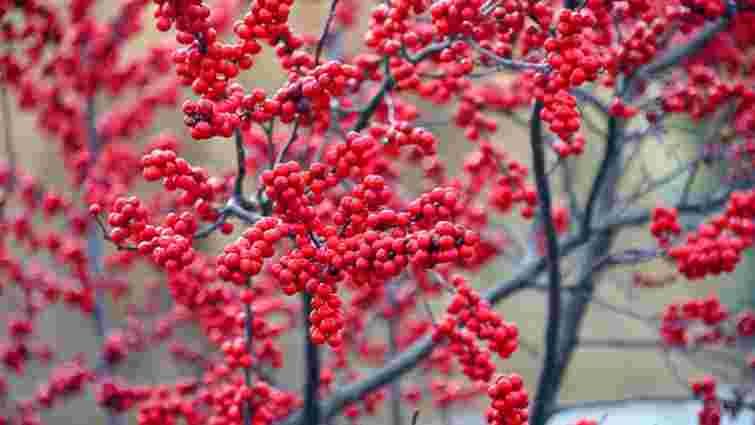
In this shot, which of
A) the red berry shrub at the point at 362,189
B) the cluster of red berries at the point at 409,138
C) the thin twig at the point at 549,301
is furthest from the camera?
the thin twig at the point at 549,301

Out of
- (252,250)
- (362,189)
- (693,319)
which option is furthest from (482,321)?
(693,319)

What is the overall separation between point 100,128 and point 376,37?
3027 millimetres

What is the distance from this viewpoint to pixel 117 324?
6500 mm

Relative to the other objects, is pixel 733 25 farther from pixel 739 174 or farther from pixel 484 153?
pixel 484 153

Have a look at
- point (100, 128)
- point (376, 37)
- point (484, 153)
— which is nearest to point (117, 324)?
point (100, 128)

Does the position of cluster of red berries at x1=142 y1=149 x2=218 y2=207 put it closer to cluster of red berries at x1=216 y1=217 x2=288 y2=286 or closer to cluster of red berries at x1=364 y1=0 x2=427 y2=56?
cluster of red berries at x1=216 y1=217 x2=288 y2=286

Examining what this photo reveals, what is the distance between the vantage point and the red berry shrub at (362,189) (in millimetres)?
1626

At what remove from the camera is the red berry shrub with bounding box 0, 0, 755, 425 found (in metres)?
1.63

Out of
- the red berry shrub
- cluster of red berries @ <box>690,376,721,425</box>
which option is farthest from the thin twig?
cluster of red berries @ <box>690,376,721,425</box>

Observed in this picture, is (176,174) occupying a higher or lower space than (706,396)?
higher

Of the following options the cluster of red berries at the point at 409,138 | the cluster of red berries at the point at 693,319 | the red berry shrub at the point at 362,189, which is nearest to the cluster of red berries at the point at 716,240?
the red berry shrub at the point at 362,189

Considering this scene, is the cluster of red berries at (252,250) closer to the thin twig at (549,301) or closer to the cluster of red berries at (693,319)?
the thin twig at (549,301)

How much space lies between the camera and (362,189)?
1.60 m

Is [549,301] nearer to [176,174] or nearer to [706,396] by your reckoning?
[706,396]
